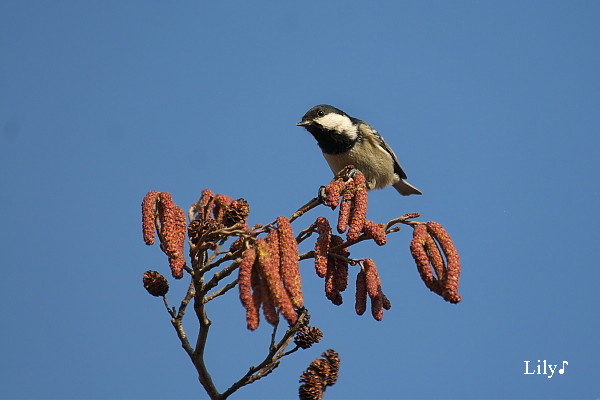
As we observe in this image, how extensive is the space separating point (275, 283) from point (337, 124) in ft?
11.7

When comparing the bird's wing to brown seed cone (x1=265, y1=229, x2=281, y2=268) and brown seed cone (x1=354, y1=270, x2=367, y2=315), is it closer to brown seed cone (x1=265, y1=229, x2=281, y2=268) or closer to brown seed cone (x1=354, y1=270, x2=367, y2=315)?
brown seed cone (x1=354, y1=270, x2=367, y2=315)

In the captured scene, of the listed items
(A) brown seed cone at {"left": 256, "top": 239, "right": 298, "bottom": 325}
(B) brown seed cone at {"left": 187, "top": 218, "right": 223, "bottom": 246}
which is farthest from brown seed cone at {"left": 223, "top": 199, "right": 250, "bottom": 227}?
(A) brown seed cone at {"left": 256, "top": 239, "right": 298, "bottom": 325}

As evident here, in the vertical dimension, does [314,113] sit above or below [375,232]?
above

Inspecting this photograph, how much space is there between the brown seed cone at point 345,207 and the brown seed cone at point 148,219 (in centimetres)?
74

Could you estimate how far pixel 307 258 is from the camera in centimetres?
292

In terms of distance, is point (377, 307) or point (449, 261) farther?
point (377, 307)

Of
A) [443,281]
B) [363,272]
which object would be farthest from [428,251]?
[363,272]

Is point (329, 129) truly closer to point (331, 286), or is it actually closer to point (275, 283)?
point (331, 286)

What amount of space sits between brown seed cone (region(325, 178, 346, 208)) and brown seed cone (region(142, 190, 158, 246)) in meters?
0.77

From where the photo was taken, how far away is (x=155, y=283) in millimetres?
2791

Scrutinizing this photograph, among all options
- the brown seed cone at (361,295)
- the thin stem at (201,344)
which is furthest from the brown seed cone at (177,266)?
the brown seed cone at (361,295)

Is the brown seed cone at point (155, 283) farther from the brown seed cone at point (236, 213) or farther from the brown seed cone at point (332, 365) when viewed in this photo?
the brown seed cone at point (332, 365)

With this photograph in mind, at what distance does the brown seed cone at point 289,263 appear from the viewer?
7.27 ft

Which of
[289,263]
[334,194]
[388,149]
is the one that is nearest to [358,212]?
[334,194]
